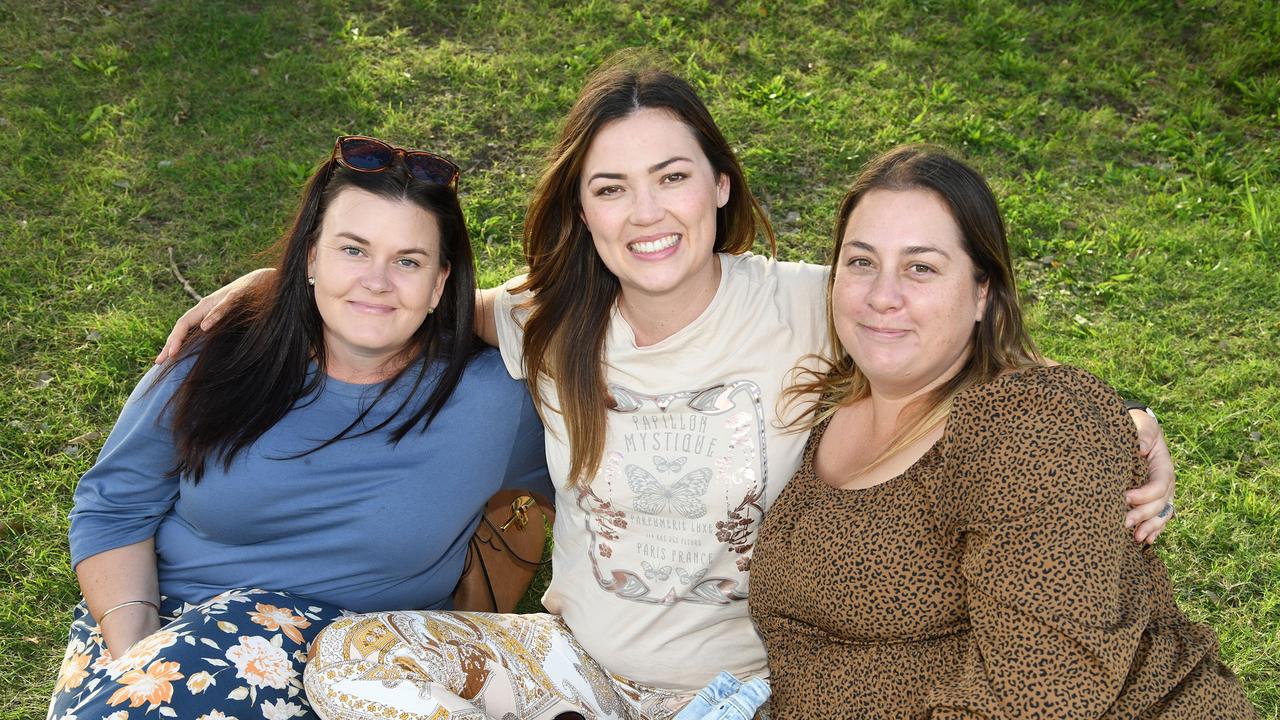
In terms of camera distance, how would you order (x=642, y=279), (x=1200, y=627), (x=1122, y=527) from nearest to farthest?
(x=1122, y=527) < (x=1200, y=627) < (x=642, y=279)

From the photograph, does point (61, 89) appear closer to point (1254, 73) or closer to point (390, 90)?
point (390, 90)

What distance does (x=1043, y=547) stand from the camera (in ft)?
7.97

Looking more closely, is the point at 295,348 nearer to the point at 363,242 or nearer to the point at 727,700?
the point at 363,242

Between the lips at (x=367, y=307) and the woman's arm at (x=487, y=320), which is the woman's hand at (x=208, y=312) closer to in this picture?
the lips at (x=367, y=307)

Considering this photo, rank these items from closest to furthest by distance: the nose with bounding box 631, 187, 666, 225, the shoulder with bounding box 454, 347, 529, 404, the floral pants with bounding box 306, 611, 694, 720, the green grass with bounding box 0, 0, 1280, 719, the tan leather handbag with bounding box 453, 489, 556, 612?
the floral pants with bounding box 306, 611, 694, 720, the nose with bounding box 631, 187, 666, 225, the shoulder with bounding box 454, 347, 529, 404, the tan leather handbag with bounding box 453, 489, 556, 612, the green grass with bounding box 0, 0, 1280, 719

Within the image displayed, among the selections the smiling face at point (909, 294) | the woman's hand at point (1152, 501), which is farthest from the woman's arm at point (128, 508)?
the woman's hand at point (1152, 501)

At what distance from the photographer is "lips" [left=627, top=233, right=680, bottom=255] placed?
10.6 feet

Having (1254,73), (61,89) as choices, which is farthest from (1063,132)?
(61,89)

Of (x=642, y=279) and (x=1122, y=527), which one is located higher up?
(x=642, y=279)

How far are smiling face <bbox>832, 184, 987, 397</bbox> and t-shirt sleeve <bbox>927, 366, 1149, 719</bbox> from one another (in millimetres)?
322

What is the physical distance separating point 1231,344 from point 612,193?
3959 mm

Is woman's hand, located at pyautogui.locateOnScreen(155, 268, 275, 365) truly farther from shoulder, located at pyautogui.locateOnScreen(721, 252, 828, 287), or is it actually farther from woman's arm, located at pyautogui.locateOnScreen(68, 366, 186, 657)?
shoulder, located at pyautogui.locateOnScreen(721, 252, 828, 287)

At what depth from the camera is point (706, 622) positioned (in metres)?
3.33

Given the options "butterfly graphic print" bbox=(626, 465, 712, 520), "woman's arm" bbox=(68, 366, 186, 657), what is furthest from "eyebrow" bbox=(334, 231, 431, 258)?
"butterfly graphic print" bbox=(626, 465, 712, 520)
